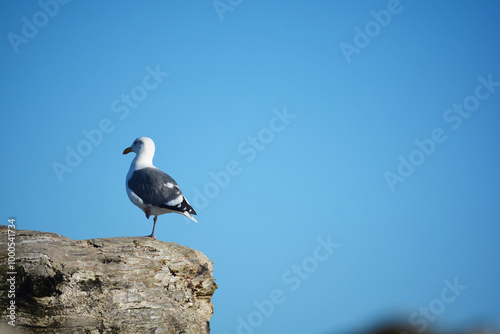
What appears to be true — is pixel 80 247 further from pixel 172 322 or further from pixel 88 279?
pixel 172 322

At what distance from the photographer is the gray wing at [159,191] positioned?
13.0 m

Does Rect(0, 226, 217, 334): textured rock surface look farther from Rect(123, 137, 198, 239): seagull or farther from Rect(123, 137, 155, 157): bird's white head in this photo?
Rect(123, 137, 155, 157): bird's white head

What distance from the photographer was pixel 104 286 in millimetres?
10180

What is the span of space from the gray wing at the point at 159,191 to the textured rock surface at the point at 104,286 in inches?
60.9

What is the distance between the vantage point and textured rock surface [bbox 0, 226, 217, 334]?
9672 mm

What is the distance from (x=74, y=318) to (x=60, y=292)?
24.0 inches

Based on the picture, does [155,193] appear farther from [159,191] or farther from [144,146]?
[144,146]

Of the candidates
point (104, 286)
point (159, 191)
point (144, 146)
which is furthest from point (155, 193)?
point (104, 286)

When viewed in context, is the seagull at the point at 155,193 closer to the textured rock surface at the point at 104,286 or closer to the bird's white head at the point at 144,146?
the bird's white head at the point at 144,146

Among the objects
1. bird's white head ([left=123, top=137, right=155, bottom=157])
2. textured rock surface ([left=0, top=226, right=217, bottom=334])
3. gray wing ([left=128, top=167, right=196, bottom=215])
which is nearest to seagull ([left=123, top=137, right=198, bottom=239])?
gray wing ([left=128, top=167, right=196, bottom=215])

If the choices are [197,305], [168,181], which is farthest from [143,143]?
[197,305]

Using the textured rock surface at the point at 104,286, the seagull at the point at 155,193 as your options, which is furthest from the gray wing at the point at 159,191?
the textured rock surface at the point at 104,286

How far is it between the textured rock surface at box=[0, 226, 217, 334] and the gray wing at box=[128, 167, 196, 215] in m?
1.55

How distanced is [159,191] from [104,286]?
11.5 ft
